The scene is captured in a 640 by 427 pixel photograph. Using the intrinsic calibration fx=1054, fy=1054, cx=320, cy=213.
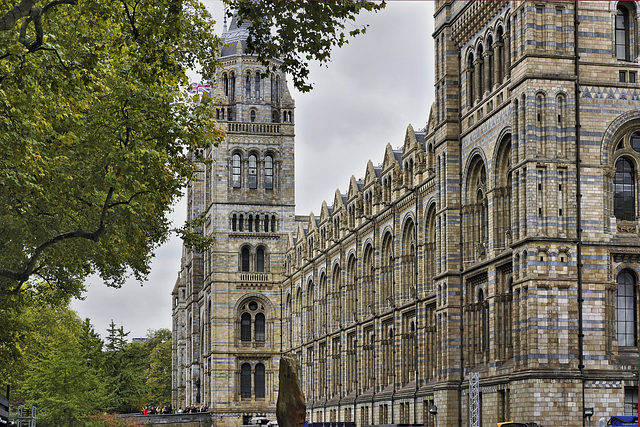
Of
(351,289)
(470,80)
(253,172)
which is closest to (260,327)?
(253,172)

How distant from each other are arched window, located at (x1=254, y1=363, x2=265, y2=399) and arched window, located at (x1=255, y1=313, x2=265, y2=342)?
99.4 inches

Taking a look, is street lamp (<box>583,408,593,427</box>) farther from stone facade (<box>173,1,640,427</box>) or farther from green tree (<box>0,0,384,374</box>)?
green tree (<box>0,0,384,374</box>)

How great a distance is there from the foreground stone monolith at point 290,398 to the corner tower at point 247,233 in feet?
240

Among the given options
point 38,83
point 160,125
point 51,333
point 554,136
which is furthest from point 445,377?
point 51,333

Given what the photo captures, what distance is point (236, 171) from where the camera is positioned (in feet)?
337

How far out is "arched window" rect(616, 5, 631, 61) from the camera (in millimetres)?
40312

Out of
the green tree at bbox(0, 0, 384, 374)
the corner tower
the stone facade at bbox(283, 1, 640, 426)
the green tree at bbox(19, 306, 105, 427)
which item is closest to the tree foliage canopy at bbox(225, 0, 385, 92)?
the green tree at bbox(0, 0, 384, 374)

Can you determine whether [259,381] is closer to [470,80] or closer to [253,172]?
[253,172]

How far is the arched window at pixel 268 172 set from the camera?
338 feet

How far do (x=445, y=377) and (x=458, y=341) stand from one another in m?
1.69

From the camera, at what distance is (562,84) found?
1553 inches

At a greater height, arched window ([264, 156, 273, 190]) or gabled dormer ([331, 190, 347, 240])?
arched window ([264, 156, 273, 190])

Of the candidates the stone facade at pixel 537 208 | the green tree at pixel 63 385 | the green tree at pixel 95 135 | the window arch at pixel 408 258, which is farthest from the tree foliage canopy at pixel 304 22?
the green tree at pixel 63 385

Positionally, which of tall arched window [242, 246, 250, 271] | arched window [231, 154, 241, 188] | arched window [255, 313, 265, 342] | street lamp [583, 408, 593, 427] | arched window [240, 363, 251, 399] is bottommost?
arched window [240, 363, 251, 399]
